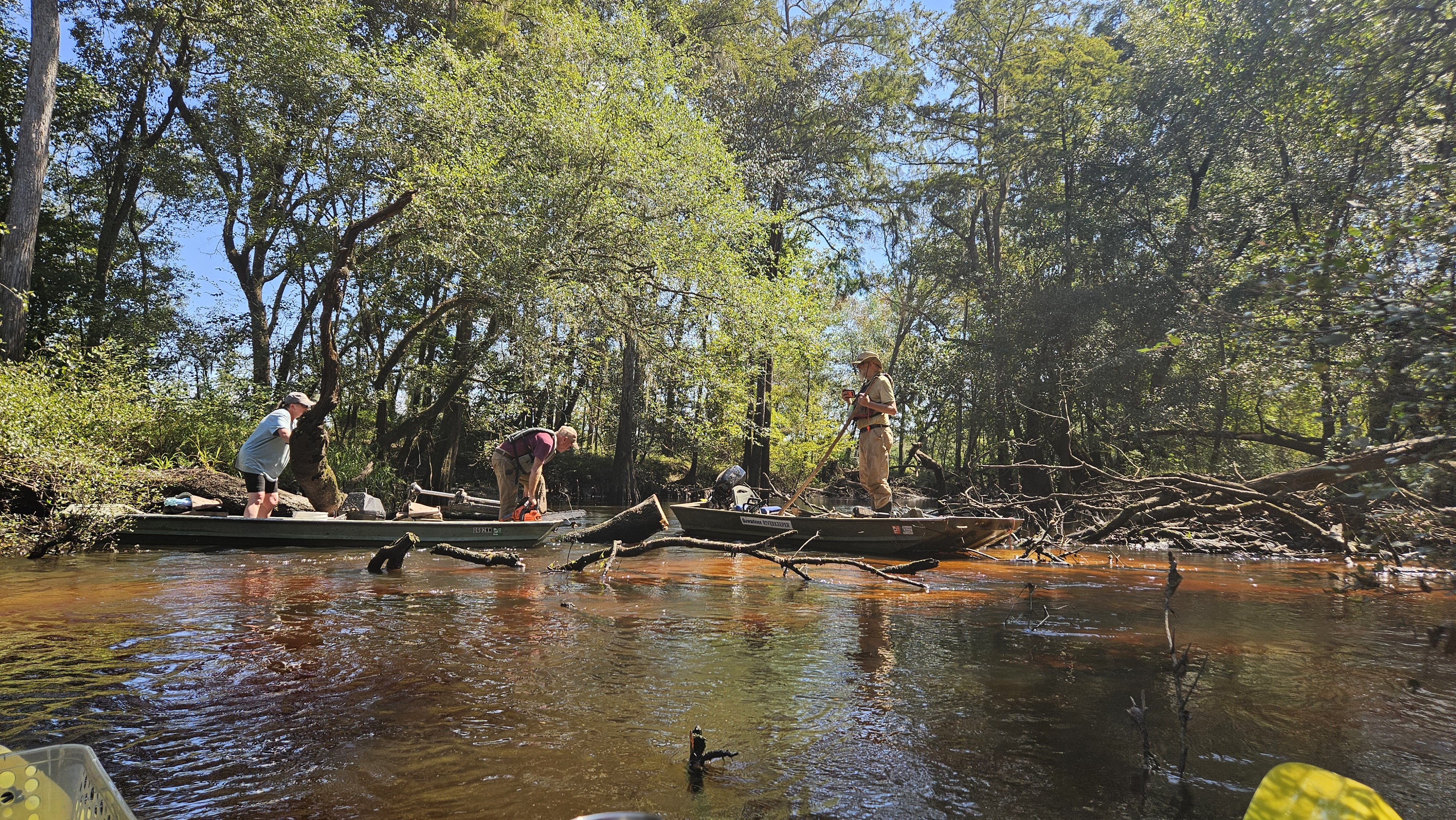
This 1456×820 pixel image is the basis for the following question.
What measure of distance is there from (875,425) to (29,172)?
14.4m

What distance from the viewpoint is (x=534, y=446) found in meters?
10.4

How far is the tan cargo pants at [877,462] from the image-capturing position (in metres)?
10.4

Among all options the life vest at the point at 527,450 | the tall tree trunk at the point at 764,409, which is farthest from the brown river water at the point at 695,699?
the tall tree trunk at the point at 764,409

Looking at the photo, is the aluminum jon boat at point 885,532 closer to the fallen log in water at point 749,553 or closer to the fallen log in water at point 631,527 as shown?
the fallen log in water at point 749,553

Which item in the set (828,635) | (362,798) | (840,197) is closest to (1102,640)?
(828,635)

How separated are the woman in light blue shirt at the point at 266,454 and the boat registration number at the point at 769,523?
234 inches

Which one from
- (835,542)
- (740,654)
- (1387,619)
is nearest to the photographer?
(740,654)

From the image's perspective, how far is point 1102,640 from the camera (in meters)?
5.52

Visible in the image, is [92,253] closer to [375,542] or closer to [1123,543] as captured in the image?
[375,542]

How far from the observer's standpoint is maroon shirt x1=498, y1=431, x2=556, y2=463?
10.3 m

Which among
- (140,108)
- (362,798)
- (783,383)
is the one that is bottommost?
(362,798)

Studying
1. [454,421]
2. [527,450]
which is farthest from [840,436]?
[454,421]

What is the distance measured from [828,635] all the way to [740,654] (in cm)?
92

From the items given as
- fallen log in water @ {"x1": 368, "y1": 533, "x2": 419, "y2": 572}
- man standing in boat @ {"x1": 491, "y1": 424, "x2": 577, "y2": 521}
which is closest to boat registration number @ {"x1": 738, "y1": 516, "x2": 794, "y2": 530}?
man standing in boat @ {"x1": 491, "y1": 424, "x2": 577, "y2": 521}
